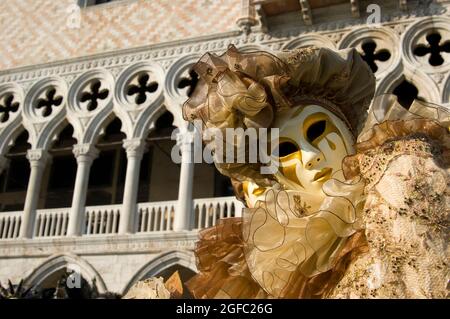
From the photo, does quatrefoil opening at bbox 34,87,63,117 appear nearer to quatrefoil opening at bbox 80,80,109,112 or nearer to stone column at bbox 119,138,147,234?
quatrefoil opening at bbox 80,80,109,112

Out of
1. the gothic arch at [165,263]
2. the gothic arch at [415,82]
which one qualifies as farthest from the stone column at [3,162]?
the gothic arch at [415,82]

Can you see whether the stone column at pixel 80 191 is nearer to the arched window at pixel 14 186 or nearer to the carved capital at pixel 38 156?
the carved capital at pixel 38 156

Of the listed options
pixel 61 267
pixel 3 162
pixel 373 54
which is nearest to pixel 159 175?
pixel 3 162

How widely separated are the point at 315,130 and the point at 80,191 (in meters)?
6.47

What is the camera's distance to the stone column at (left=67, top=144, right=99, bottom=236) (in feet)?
24.0

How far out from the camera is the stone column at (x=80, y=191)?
7.31m

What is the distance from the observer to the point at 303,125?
139 cm

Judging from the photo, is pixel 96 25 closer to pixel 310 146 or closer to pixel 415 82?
pixel 415 82

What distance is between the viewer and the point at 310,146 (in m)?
1.37

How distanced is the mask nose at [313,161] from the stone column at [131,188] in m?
5.82

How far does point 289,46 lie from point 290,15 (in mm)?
421

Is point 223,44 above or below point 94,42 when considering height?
below

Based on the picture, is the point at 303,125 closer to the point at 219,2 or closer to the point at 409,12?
the point at 409,12
